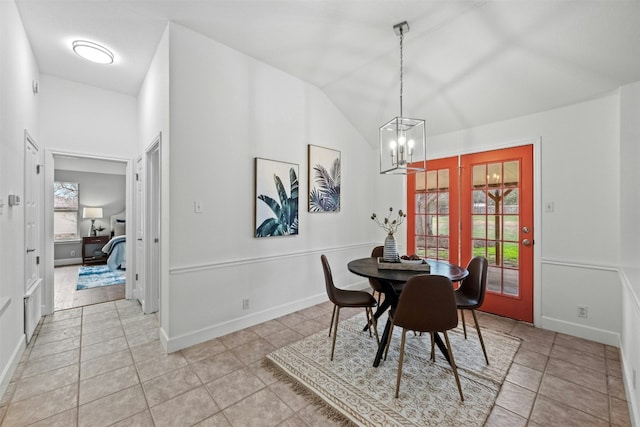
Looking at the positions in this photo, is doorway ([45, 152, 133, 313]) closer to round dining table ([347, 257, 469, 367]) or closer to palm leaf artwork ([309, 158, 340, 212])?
palm leaf artwork ([309, 158, 340, 212])

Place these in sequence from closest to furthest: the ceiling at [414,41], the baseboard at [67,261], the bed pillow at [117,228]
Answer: the ceiling at [414,41] < the baseboard at [67,261] < the bed pillow at [117,228]

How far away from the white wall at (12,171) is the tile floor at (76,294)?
1460 millimetres

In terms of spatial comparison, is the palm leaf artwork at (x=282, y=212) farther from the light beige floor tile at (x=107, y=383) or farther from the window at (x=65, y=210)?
the window at (x=65, y=210)

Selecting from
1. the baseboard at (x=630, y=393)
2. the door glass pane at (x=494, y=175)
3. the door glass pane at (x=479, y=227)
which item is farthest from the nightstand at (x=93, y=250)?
the baseboard at (x=630, y=393)

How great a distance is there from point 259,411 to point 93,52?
3.70 metres

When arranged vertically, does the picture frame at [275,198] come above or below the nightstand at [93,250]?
above

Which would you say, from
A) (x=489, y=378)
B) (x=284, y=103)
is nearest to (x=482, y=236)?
(x=489, y=378)

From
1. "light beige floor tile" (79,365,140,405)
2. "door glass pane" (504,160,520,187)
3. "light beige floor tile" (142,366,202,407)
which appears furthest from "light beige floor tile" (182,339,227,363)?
"door glass pane" (504,160,520,187)

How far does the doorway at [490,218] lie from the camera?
310cm

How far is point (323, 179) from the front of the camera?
3.79 metres

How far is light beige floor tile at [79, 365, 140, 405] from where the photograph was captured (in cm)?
190

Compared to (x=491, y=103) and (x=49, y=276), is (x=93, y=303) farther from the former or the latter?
(x=491, y=103)

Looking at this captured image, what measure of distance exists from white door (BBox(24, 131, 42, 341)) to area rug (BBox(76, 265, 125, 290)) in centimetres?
159

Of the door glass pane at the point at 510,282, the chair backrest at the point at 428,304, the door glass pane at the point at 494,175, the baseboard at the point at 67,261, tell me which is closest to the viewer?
the chair backrest at the point at 428,304
